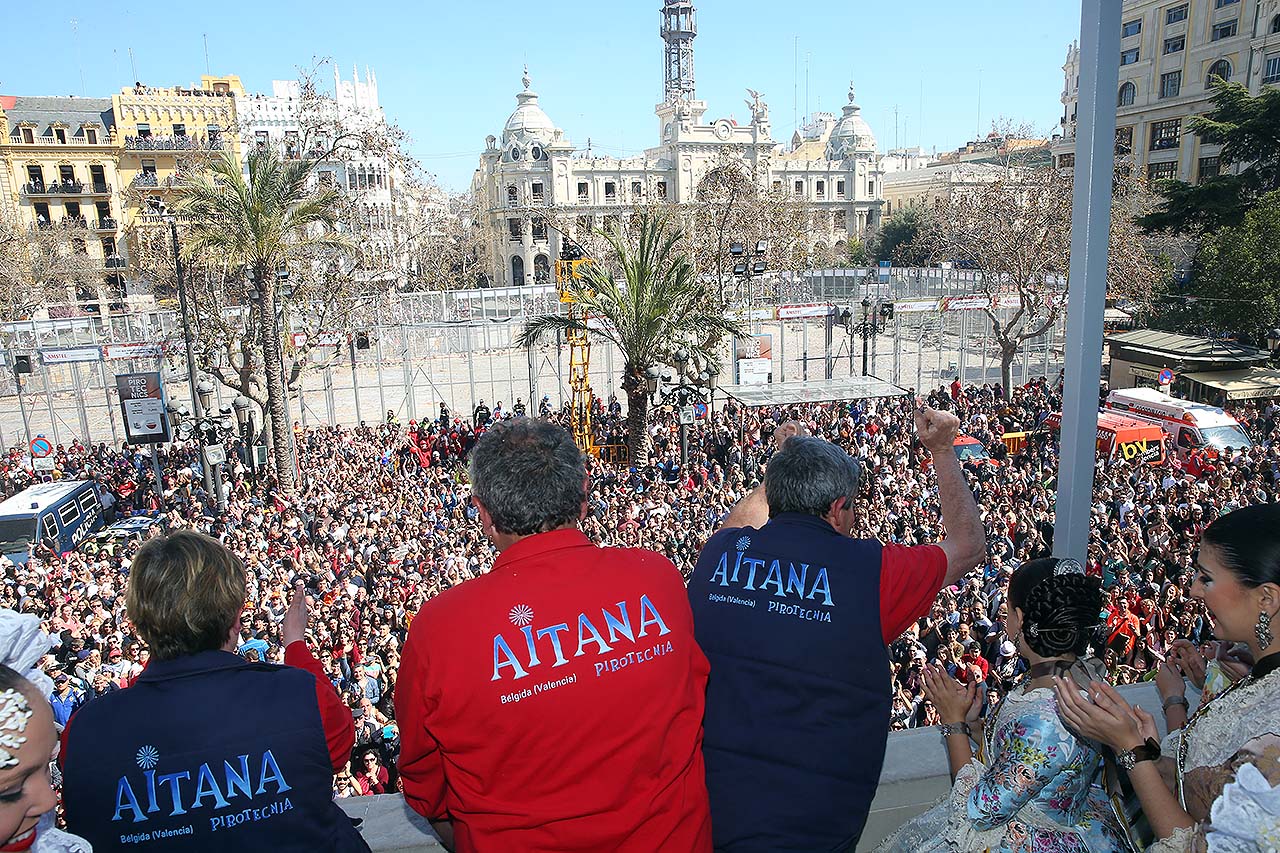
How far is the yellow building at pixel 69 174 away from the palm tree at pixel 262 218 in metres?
30.8

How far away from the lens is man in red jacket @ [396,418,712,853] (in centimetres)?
165

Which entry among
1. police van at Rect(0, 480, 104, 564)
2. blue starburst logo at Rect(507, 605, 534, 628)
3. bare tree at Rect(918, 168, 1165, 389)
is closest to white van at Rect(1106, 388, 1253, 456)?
bare tree at Rect(918, 168, 1165, 389)

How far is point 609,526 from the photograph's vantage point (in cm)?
1152

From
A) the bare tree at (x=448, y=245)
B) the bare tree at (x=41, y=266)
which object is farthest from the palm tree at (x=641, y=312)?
the bare tree at (x=41, y=266)

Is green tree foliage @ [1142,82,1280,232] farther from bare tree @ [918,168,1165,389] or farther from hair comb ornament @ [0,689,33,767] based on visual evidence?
hair comb ornament @ [0,689,33,767]

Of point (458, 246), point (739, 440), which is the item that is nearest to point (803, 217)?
point (458, 246)

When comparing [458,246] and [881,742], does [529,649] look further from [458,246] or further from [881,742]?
[458,246]

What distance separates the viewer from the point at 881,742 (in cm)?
201

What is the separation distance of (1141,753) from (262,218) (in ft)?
56.4

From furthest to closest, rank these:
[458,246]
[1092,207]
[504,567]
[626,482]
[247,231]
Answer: [458,246], [247,231], [626,482], [1092,207], [504,567]

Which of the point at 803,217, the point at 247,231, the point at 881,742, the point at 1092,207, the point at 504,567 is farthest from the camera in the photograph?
the point at 803,217

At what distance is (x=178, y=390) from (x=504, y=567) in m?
31.5

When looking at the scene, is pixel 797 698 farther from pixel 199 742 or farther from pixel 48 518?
pixel 48 518

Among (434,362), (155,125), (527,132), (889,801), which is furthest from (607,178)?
(889,801)
